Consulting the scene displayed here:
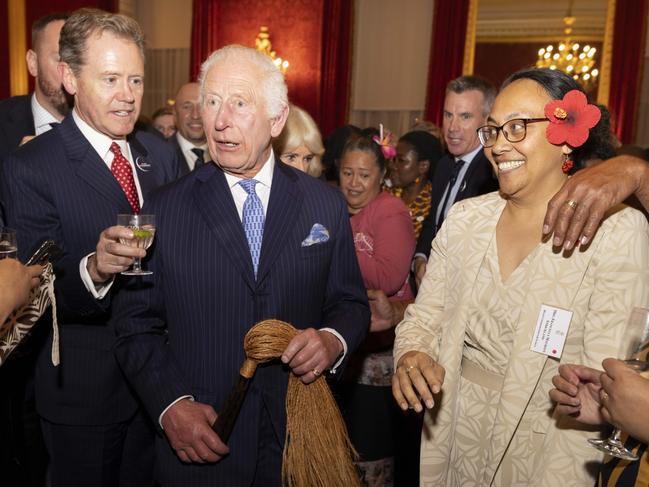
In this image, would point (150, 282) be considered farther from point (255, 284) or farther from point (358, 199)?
point (358, 199)

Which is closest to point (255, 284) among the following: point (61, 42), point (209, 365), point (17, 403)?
point (209, 365)

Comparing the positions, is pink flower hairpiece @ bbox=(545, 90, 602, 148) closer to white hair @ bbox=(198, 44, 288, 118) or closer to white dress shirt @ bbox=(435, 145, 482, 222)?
white hair @ bbox=(198, 44, 288, 118)

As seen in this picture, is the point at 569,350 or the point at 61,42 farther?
the point at 61,42

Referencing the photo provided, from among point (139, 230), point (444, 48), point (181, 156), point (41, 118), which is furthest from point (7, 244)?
point (444, 48)

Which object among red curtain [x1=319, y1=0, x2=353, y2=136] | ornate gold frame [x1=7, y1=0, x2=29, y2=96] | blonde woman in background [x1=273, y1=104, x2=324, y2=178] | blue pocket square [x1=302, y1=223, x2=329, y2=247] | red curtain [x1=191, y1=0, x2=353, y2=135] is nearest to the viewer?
blue pocket square [x1=302, y1=223, x2=329, y2=247]

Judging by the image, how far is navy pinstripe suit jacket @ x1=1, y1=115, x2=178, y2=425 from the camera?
2197 mm

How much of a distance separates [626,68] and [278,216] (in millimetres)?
9849

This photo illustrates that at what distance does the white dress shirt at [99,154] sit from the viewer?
7.13ft

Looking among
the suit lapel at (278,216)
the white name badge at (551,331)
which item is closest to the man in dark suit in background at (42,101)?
the suit lapel at (278,216)

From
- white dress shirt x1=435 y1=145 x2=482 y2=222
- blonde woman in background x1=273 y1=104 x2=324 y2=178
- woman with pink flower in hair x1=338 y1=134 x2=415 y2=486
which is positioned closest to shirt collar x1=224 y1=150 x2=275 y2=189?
blonde woman in background x1=273 y1=104 x2=324 y2=178

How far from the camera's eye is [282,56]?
12133 mm

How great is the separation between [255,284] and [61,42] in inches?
52.2

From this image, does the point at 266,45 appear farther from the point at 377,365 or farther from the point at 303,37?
the point at 377,365

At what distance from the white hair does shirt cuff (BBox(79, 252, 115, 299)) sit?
749 millimetres
